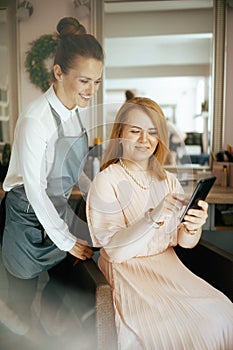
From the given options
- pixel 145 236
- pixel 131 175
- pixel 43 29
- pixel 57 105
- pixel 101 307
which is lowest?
pixel 101 307

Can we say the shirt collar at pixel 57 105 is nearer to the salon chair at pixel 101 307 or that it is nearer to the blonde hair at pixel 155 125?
the blonde hair at pixel 155 125

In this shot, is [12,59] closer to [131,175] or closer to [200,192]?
[131,175]

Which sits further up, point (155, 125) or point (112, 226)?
→ point (155, 125)

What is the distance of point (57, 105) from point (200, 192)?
312mm

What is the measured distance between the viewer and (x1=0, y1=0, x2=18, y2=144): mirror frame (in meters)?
0.68

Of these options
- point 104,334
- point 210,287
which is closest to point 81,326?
point 104,334

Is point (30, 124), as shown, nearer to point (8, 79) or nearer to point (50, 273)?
point (8, 79)

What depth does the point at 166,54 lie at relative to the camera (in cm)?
66

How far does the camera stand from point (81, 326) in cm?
72

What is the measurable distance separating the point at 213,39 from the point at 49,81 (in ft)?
1.05

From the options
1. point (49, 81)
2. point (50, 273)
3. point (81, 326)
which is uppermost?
point (49, 81)

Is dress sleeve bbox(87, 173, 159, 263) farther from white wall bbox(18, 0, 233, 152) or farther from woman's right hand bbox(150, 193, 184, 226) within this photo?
white wall bbox(18, 0, 233, 152)

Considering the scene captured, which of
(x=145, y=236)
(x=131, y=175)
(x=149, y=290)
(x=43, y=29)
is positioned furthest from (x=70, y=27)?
(x=149, y=290)

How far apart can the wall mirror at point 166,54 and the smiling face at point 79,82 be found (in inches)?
0.9
